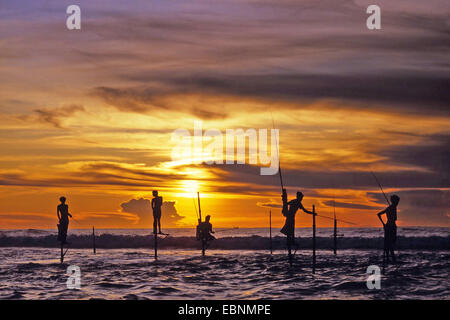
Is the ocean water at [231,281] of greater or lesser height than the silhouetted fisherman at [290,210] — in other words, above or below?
below

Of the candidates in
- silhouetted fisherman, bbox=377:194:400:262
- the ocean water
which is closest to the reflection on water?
the ocean water

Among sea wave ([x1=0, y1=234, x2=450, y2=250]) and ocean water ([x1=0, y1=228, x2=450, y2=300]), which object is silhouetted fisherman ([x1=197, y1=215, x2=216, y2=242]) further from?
sea wave ([x1=0, y1=234, x2=450, y2=250])

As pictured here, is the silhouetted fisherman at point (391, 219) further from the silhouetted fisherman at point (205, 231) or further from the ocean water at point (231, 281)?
the silhouetted fisherman at point (205, 231)

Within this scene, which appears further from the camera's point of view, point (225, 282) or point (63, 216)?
point (63, 216)

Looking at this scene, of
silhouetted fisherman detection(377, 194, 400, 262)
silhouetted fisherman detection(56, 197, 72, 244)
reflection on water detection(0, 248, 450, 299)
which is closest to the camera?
reflection on water detection(0, 248, 450, 299)

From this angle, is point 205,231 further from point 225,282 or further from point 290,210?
point 225,282

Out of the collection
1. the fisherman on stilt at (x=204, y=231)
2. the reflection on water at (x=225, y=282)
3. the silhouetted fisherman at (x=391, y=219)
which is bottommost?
the reflection on water at (x=225, y=282)

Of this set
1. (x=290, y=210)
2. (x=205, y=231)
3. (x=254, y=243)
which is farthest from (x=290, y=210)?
(x=254, y=243)

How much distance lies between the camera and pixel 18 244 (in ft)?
237

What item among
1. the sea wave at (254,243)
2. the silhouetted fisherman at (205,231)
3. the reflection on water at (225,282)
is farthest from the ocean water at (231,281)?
the sea wave at (254,243)

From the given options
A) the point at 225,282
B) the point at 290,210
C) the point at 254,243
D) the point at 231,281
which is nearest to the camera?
the point at 225,282
